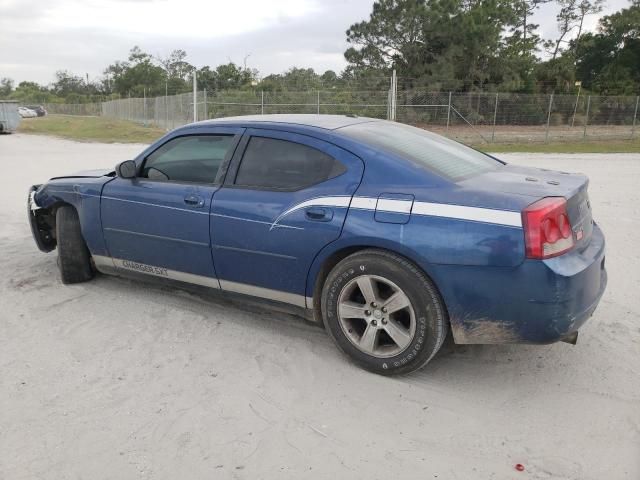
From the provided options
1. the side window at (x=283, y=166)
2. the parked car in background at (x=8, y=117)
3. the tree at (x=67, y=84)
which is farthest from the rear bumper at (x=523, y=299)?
the tree at (x=67, y=84)

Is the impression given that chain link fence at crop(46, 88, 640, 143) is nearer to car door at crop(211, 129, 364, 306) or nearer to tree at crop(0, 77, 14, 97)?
car door at crop(211, 129, 364, 306)

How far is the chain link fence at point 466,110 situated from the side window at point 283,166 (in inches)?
776

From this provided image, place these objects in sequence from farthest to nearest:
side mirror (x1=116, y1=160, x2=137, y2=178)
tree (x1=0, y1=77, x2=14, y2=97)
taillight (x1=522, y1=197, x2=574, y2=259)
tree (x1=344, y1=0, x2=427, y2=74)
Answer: tree (x1=0, y1=77, x2=14, y2=97) < tree (x1=344, y1=0, x2=427, y2=74) < side mirror (x1=116, y1=160, x2=137, y2=178) < taillight (x1=522, y1=197, x2=574, y2=259)

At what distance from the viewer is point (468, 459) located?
9.01 ft

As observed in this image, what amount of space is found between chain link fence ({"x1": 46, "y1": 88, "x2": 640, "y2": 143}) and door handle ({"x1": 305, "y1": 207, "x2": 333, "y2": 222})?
20145 millimetres

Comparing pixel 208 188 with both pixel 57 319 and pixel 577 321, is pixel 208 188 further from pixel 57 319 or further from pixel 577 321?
pixel 577 321

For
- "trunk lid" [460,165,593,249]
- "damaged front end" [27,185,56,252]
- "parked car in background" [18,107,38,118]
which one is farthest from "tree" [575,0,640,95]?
"parked car in background" [18,107,38,118]

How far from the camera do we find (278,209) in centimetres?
369

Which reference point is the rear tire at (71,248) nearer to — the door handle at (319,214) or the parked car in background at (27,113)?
the door handle at (319,214)

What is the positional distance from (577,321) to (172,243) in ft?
9.05

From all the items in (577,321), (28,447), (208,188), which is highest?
(208,188)

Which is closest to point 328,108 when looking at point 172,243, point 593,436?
point 172,243

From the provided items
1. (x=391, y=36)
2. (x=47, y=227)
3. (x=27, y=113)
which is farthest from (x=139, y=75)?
(x=47, y=227)

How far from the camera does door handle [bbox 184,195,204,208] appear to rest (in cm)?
403
